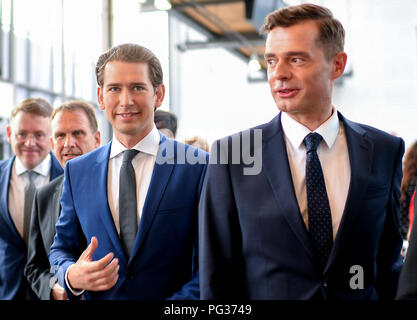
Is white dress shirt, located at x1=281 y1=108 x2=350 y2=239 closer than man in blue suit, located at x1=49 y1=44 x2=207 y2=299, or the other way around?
white dress shirt, located at x1=281 y1=108 x2=350 y2=239

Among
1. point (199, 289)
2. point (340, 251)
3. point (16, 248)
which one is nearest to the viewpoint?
point (340, 251)

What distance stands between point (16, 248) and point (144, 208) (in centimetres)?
118

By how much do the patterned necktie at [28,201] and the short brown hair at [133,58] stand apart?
1075 millimetres

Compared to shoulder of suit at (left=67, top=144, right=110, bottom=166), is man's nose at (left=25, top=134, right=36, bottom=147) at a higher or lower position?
higher

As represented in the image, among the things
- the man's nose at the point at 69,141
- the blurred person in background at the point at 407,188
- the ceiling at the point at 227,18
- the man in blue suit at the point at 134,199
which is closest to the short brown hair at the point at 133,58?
the man in blue suit at the point at 134,199

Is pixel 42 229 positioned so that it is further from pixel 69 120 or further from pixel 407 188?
pixel 407 188

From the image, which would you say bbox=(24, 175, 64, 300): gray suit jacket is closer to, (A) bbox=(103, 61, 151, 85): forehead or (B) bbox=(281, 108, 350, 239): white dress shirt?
(A) bbox=(103, 61, 151, 85): forehead

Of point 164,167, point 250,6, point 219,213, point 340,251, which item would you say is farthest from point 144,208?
point 250,6

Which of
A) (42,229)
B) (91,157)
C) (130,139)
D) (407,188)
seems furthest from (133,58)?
(407,188)

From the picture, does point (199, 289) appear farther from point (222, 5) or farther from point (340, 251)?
point (222, 5)

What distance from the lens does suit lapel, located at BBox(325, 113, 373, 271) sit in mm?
1485

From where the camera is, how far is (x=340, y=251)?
1486mm

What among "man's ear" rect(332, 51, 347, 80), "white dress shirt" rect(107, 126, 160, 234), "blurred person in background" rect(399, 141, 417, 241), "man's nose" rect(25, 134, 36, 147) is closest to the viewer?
"man's ear" rect(332, 51, 347, 80)

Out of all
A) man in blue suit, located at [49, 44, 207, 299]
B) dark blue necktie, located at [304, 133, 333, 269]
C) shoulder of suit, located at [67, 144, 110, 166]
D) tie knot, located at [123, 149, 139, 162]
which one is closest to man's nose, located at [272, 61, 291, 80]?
dark blue necktie, located at [304, 133, 333, 269]
